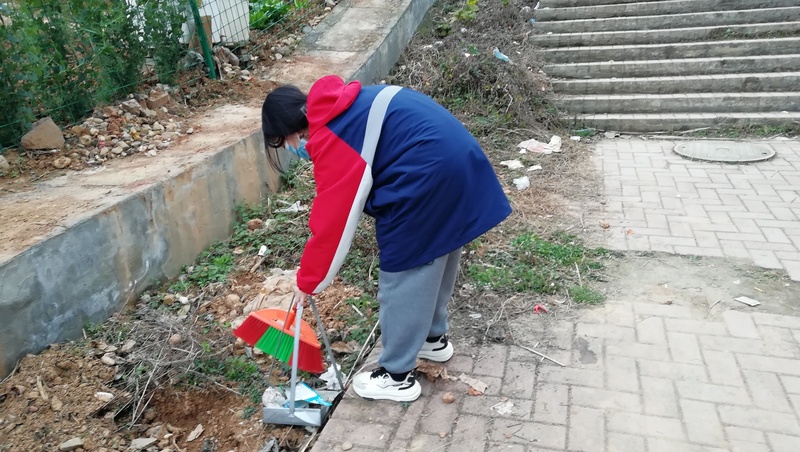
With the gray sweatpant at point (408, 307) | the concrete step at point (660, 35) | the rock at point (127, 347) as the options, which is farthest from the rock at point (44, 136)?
the concrete step at point (660, 35)

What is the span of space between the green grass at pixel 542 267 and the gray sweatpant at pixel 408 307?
1.03 meters

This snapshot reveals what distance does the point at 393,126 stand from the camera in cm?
239

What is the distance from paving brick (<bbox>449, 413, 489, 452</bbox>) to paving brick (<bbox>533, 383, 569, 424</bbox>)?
0.25 m

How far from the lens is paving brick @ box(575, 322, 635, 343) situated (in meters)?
3.23

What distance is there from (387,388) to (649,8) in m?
7.02

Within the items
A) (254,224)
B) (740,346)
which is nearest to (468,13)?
(254,224)

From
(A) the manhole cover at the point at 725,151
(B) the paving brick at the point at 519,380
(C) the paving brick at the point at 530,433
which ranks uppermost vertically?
(C) the paving brick at the point at 530,433

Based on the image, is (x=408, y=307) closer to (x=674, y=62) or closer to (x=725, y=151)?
(x=725, y=151)

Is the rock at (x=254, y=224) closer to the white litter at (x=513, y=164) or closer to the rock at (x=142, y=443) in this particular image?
the rock at (x=142, y=443)

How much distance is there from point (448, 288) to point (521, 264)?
1183 mm

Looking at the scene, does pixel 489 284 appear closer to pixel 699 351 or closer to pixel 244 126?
pixel 699 351

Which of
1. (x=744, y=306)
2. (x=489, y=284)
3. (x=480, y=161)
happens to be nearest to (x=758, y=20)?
(x=744, y=306)

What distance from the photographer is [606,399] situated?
2783 mm

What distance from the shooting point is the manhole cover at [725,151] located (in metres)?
5.66
